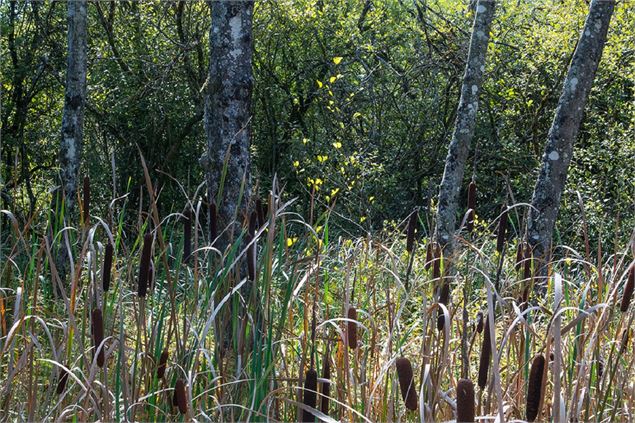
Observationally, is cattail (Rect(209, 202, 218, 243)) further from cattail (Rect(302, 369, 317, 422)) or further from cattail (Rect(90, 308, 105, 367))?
cattail (Rect(302, 369, 317, 422))

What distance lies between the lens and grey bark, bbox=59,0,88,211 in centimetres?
801

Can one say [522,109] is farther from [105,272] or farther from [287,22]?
[105,272]

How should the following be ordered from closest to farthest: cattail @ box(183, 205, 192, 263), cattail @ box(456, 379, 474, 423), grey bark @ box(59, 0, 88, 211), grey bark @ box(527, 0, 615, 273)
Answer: cattail @ box(456, 379, 474, 423)
cattail @ box(183, 205, 192, 263)
grey bark @ box(527, 0, 615, 273)
grey bark @ box(59, 0, 88, 211)

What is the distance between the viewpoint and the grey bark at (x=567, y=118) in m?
6.46

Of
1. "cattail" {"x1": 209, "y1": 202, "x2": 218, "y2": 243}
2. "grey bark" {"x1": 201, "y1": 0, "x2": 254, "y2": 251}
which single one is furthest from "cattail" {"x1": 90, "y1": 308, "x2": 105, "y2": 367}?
"grey bark" {"x1": 201, "y1": 0, "x2": 254, "y2": 251}

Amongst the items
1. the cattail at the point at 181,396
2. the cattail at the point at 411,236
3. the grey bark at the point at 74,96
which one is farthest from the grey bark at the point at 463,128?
the cattail at the point at 181,396

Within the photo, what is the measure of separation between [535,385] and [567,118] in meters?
5.07

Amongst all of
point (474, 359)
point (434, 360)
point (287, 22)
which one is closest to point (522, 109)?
point (287, 22)

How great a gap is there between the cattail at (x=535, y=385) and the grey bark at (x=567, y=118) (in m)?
4.66

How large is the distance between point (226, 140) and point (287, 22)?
8.32 metres

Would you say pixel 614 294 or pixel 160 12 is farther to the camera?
pixel 160 12

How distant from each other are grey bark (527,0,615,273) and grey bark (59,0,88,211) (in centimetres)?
409

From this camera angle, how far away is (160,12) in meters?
12.3

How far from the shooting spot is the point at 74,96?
8.22m
